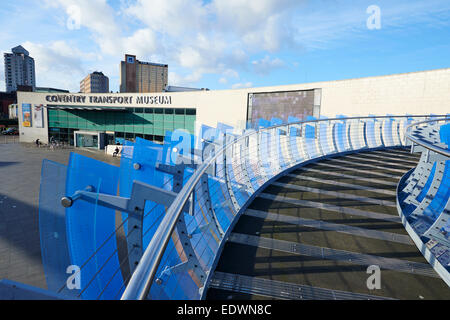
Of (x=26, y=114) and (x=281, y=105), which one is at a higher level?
(x=281, y=105)

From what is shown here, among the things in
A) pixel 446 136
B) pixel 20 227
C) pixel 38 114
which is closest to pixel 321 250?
pixel 446 136

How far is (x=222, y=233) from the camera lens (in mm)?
2988

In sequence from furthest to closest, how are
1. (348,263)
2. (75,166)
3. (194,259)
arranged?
(348,263) → (194,259) → (75,166)

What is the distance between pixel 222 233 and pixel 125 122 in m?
36.1

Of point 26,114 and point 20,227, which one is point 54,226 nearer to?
point 20,227

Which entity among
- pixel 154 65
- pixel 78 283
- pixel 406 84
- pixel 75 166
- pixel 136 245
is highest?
pixel 154 65

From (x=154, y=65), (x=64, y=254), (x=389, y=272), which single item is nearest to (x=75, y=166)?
(x=64, y=254)

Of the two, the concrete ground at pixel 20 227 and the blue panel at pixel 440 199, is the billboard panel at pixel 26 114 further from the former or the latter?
the blue panel at pixel 440 199

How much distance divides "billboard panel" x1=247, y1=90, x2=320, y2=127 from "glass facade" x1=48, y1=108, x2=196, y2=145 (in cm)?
873
